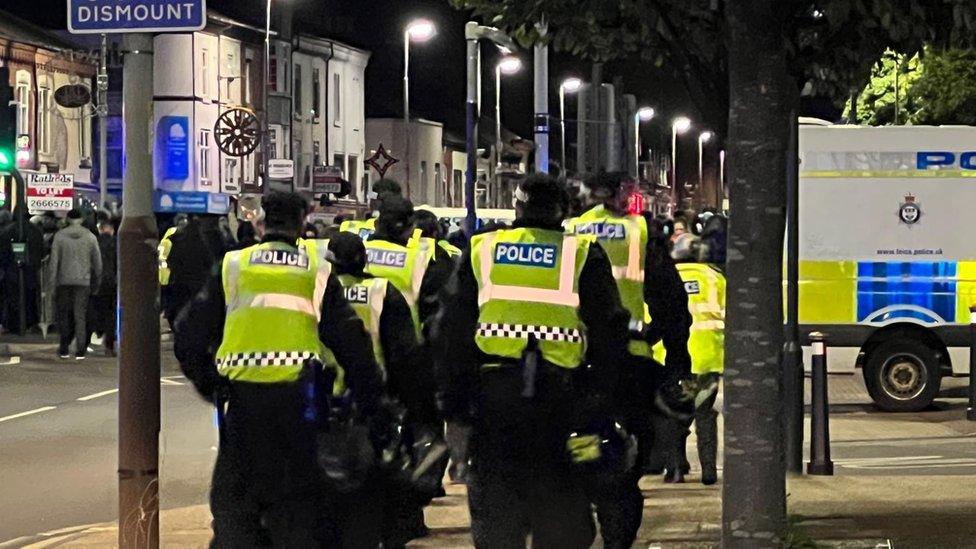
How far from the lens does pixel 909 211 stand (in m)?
18.6

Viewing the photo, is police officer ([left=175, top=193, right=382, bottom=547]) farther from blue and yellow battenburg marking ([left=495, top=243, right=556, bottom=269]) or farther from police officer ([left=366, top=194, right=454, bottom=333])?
police officer ([left=366, top=194, right=454, bottom=333])

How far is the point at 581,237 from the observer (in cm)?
816

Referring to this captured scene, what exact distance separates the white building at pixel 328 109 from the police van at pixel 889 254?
58.0 metres

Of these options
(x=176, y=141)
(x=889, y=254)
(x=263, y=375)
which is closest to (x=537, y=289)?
(x=263, y=375)

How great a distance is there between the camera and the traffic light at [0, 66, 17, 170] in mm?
20531

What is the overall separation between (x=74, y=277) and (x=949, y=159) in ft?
37.8

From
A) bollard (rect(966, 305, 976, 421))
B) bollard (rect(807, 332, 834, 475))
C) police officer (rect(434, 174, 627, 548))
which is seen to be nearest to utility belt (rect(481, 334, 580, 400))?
police officer (rect(434, 174, 627, 548))

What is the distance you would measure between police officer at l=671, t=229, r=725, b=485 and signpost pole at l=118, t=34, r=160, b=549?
5524 mm

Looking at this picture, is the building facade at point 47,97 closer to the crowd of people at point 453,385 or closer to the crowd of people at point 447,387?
the crowd of people at point 447,387

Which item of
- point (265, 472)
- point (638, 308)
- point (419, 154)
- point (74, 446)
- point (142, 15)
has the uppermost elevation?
point (419, 154)

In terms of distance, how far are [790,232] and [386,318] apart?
4737 mm

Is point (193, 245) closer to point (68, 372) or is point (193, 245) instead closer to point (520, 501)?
point (68, 372)

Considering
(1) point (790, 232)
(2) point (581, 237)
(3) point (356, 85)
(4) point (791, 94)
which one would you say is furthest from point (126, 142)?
(3) point (356, 85)

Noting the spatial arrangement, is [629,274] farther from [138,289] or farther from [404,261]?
→ [138,289]
